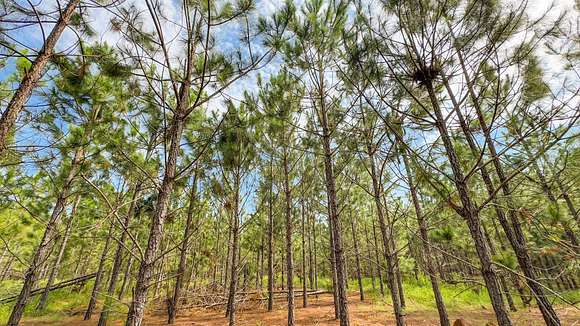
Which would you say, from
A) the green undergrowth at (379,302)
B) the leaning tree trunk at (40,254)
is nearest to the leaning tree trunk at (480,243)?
the leaning tree trunk at (40,254)

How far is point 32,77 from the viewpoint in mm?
3270

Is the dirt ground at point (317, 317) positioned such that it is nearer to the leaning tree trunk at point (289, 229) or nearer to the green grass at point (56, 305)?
the green grass at point (56, 305)

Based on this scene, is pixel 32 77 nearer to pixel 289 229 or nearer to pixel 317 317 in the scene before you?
A: pixel 289 229

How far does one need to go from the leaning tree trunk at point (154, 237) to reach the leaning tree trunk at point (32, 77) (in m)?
2.18

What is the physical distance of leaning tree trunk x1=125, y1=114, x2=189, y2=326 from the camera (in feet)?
6.82

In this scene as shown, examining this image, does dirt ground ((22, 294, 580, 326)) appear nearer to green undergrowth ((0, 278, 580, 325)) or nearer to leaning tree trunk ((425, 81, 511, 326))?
green undergrowth ((0, 278, 580, 325))

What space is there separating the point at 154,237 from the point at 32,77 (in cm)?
283

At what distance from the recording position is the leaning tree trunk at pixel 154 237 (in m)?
2.08

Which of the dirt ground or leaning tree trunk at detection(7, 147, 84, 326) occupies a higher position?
leaning tree trunk at detection(7, 147, 84, 326)

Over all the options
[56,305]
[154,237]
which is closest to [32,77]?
[154,237]

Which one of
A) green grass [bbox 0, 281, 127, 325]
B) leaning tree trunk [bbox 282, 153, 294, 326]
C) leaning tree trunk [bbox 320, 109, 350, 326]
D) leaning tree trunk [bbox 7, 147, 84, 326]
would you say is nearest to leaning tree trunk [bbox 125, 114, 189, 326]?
leaning tree trunk [bbox 320, 109, 350, 326]

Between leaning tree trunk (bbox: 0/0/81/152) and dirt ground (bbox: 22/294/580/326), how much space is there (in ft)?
25.2

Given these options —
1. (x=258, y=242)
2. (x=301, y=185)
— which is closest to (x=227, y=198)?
(x=301, y=185)

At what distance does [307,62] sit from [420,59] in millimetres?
2461
